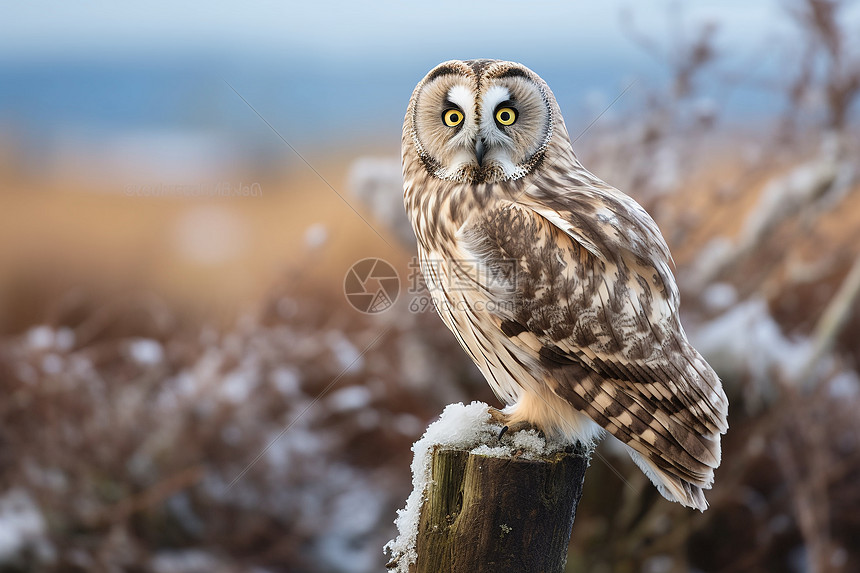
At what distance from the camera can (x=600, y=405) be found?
117 centimetres

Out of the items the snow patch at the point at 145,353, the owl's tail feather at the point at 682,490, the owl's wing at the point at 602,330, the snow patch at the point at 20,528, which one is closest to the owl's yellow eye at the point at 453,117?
A: the owl's wing at the point at 602,330

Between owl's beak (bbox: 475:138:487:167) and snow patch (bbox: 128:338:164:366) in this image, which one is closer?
owl's beak (bbox: 475:138:487:167)

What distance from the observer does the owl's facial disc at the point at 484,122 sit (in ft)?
3.95

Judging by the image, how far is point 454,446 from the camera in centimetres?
116

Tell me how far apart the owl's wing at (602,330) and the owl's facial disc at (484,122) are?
118mm

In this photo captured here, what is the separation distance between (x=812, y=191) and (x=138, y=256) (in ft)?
8.19

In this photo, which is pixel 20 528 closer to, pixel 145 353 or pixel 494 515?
pixel 145 353

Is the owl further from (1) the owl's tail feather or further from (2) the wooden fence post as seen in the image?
(2) the wooden fence post

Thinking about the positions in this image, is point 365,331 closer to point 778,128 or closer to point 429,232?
point 429,232

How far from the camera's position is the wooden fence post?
106 centimetres

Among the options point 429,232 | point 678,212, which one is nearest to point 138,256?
point 429,232

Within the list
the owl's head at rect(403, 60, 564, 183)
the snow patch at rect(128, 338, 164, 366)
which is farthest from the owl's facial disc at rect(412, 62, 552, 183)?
the snow patch at rect(128, 338, 164, 366)

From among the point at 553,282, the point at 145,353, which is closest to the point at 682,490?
the point at 553,282

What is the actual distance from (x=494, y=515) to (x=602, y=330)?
365 mm
